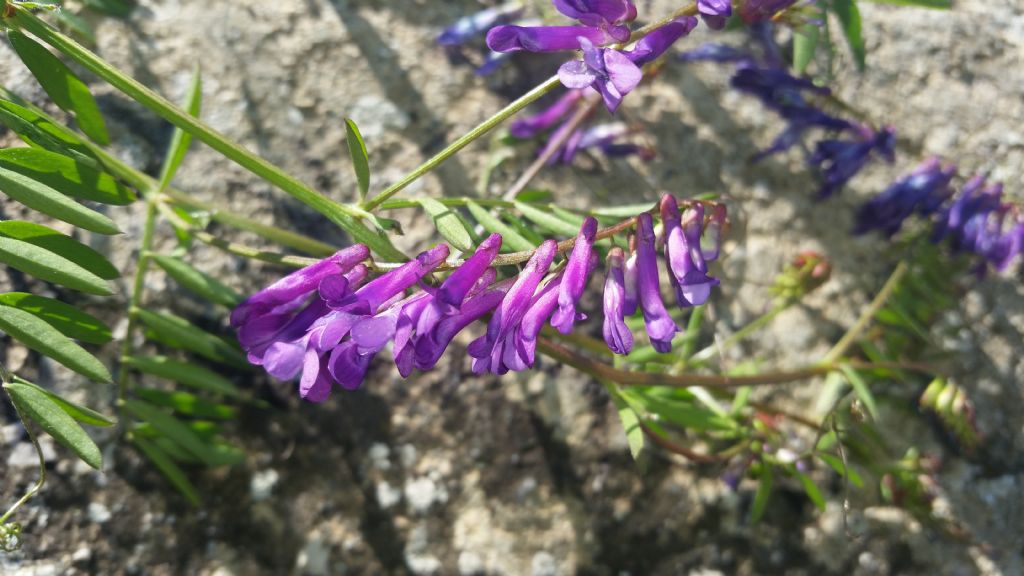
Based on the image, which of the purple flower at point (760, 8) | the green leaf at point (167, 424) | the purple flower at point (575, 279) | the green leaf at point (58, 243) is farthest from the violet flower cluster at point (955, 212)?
the green leaf at point (58, 243)

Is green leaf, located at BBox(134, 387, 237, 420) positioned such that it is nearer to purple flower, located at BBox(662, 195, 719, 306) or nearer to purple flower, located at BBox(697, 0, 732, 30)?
purple flower, located at BBox(662, 195, 719, 306)

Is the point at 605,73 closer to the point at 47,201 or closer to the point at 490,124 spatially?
the point at 490,124

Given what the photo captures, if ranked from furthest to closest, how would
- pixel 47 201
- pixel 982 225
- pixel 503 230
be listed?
pixel 982 225, pixel 503 230, pixel 47 201

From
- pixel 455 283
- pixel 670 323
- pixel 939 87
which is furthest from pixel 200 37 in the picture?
pixel 939 87

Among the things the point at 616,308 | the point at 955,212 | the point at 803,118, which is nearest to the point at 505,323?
the point at 616,308

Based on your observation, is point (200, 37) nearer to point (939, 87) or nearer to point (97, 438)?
point (97, 438)
